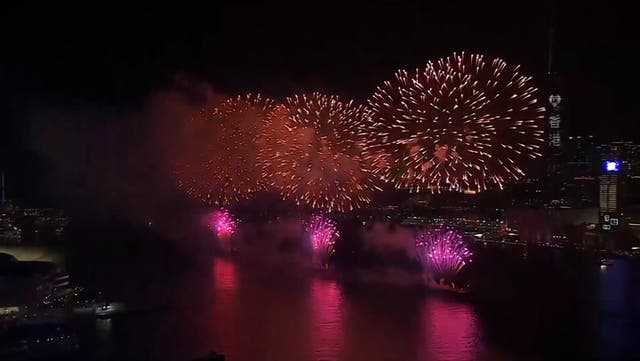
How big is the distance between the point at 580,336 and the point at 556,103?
4497 cm

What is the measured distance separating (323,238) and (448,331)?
662 centimetres

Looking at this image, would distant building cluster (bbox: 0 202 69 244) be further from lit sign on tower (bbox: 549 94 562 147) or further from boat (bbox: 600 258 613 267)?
lit sign on tower (bbox: 549 94 562 147)

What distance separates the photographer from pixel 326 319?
9.70 m

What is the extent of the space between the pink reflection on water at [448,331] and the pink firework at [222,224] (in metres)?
7.59

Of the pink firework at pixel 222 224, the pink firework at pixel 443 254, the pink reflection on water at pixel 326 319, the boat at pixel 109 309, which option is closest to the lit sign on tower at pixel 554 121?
the pink firework at pixel 222 224

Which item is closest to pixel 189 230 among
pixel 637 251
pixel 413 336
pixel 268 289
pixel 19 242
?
pixel 19 242

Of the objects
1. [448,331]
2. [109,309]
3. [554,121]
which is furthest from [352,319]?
[554,121]

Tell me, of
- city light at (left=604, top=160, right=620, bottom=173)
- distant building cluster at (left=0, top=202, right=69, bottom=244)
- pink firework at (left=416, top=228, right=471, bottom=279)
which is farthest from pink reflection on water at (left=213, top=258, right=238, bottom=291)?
city light at (left=604, top=160, right=620, bottom=173)

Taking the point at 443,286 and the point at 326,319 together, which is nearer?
the point at 326,319

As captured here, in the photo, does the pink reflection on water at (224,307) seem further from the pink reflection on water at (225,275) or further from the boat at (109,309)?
the boat at (109,309)

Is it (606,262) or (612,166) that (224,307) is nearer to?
(606,262)

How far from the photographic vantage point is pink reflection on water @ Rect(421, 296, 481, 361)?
7.87m

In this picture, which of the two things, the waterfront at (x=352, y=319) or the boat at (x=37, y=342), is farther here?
the waterfront at (x=352, y=319)

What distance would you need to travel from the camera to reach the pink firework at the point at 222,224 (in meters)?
17.9
